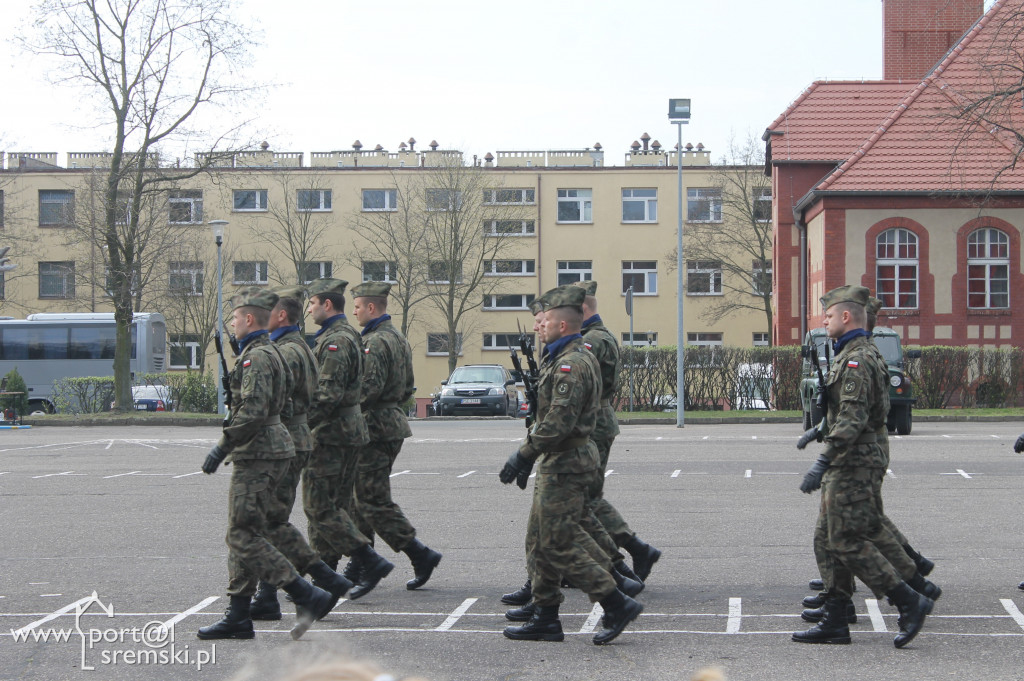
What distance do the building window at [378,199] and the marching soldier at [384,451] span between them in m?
49.1

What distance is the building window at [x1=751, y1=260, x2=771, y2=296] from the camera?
50.8 metres

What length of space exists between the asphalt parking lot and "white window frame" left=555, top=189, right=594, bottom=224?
40892mm

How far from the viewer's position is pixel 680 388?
27.1 m

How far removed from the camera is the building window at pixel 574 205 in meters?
57.0

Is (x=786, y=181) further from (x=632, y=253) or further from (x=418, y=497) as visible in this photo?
(x=418, y=497)

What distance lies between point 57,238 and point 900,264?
127 feet

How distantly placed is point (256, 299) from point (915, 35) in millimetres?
43041

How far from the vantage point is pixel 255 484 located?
659 centimetres

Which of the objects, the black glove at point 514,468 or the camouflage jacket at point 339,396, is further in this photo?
the camouflage jacket at point 339,396

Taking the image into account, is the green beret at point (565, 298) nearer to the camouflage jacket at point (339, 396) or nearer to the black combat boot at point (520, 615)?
the camouflage jacket at point (339, 396)

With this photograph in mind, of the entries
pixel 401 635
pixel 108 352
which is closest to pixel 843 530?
pixel 401 635

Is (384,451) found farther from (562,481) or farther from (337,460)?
(562,481)

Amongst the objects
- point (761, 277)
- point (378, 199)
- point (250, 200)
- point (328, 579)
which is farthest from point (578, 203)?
point (328, 579)

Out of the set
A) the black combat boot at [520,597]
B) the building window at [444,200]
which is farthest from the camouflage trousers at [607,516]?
the building window at [444,200]
